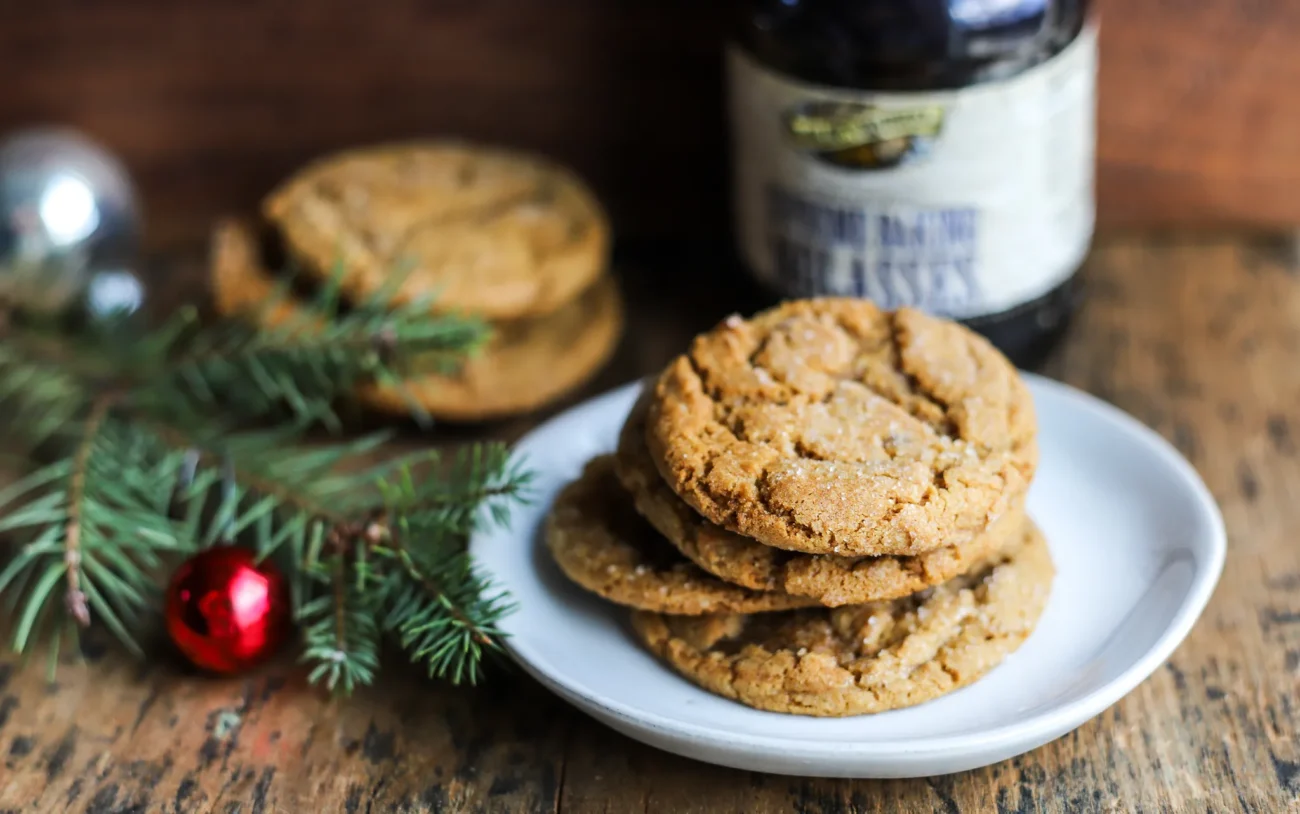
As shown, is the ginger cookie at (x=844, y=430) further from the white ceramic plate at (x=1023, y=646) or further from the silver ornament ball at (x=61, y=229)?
the silver ornament ball at (x=61, y=229)

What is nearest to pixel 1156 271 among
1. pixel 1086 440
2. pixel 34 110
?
pixel 1086 440

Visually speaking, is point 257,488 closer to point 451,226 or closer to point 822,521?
point 451,226

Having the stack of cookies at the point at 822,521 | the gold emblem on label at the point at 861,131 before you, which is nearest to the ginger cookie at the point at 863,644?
the stack of cookies at the point at 822,521

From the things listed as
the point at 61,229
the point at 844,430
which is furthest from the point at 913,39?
the point at 61,229

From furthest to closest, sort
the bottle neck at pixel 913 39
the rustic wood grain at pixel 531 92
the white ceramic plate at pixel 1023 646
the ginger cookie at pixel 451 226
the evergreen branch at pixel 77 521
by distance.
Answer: the rustic wood grain at pixel 531 92, the ginger cookie at pixel 451 226, the bottle neck at pixel 913 39, the evergreen branch at pixel 77 521, the white ceramic plate at pixel 1023 646

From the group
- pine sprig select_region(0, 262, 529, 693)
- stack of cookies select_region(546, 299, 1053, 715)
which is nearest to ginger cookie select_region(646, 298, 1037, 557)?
stack of cookies select_region(546, 299, 1053, 715)

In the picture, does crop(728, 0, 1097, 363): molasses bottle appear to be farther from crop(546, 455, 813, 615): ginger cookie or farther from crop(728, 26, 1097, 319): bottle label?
crop(546, 455, 813, 615): ginger cookie

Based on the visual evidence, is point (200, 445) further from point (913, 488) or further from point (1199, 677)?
point (1199, 677)
